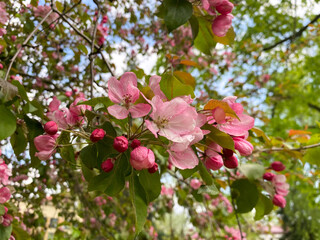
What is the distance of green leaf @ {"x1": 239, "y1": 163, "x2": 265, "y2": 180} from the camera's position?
2.91 ft

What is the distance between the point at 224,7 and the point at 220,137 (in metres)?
0.45

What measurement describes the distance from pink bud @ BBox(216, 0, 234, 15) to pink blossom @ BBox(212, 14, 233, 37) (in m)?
0.02

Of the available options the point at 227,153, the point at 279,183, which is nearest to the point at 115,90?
the point at 227,153

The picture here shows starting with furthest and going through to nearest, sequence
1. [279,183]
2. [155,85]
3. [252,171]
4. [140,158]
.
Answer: [279,183], [252,171], [155,85], [140,158]

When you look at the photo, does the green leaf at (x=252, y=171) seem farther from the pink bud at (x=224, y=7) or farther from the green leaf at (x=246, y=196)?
the pink bud at (x=224, y=7)

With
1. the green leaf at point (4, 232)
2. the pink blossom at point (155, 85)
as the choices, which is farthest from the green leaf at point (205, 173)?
the green leaf at point (4, 232)

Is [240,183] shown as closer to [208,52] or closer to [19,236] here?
[208,52]

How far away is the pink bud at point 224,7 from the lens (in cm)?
84

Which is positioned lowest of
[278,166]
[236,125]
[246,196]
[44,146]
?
[278,166]

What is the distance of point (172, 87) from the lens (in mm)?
641

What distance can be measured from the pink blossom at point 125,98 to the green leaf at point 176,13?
0.24 meters

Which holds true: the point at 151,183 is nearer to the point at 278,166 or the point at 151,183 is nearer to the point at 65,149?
the point at 65,149

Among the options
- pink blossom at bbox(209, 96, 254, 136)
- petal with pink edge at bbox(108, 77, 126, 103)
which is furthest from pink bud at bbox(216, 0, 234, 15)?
petal with pink edge at bbox(108, 77, 126, 103)

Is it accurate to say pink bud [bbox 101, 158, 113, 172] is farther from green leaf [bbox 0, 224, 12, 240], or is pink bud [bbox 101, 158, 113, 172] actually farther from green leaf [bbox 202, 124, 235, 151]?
green leaf [bbox 0, 224, 12, 240]
